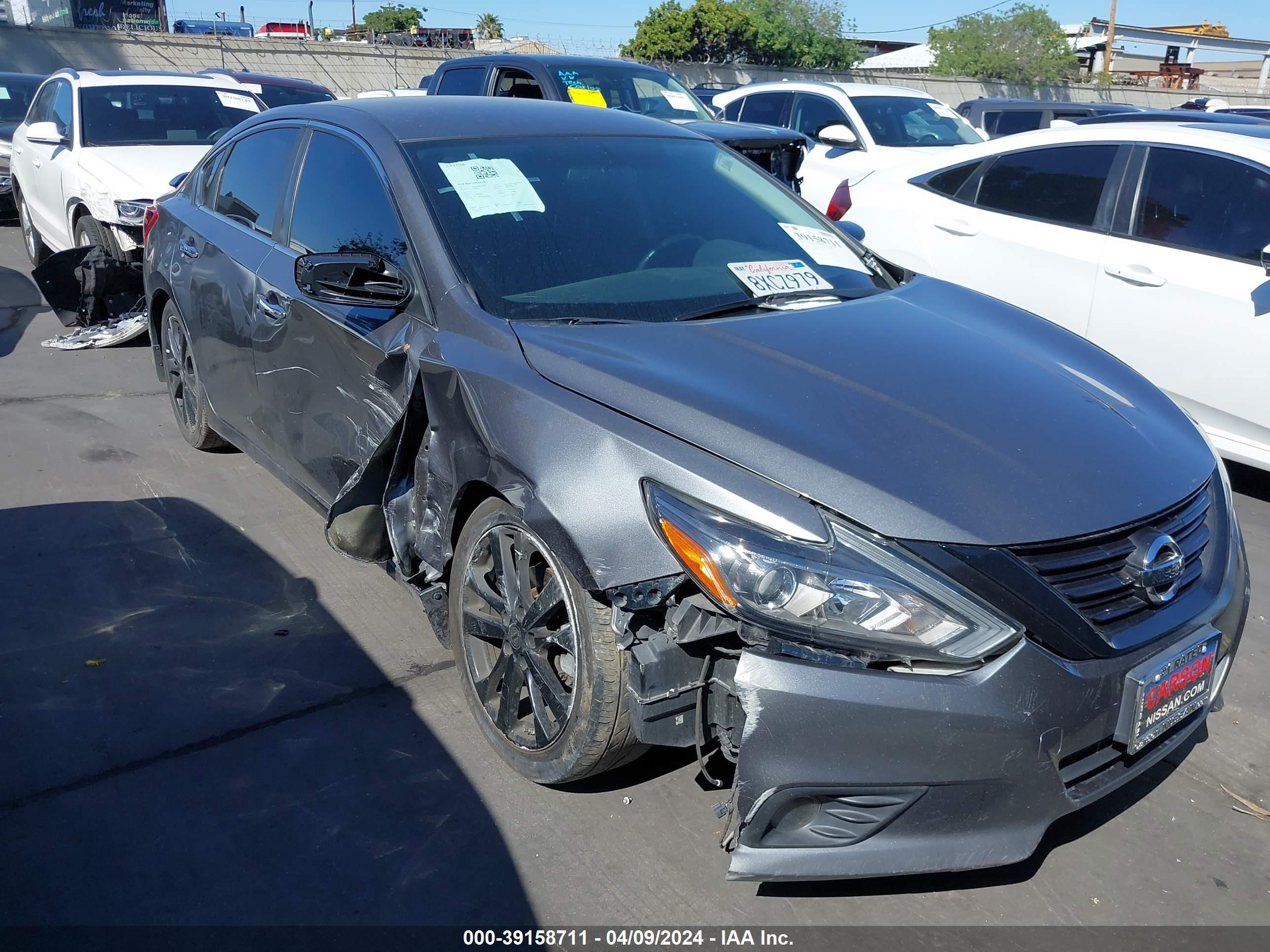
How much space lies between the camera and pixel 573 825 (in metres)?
2.85

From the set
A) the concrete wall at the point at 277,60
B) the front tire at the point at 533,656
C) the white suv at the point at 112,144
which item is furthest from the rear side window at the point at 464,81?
the concrete wall at the point at 277,60

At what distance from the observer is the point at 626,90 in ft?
31.5

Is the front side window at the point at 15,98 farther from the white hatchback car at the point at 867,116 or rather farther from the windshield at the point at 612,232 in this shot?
the windshield at the point at 612,232

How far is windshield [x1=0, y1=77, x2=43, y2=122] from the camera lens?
1303 centimetres

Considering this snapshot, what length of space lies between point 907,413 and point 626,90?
7737 mm

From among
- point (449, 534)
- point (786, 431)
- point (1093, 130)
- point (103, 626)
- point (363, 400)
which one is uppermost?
point (1093, 130)

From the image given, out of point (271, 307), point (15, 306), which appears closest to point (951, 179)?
point (271, 307)

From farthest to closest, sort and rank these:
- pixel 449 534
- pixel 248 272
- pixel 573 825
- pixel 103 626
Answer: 1. pixel 248 272
2. pixel 103 626
3. pixel 449 534
4. pixel 573 825

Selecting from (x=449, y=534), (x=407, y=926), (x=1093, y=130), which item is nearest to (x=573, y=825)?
(x=407, y=926)

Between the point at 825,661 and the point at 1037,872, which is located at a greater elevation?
the point at 825,661

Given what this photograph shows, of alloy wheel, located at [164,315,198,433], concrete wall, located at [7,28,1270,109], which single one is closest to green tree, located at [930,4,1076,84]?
concrete wall, located at [7,28,1270,109]

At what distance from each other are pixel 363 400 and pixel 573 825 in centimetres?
146

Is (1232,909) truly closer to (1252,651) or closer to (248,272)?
(1252,651)

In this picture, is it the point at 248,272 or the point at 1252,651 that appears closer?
the point at 1252,651
